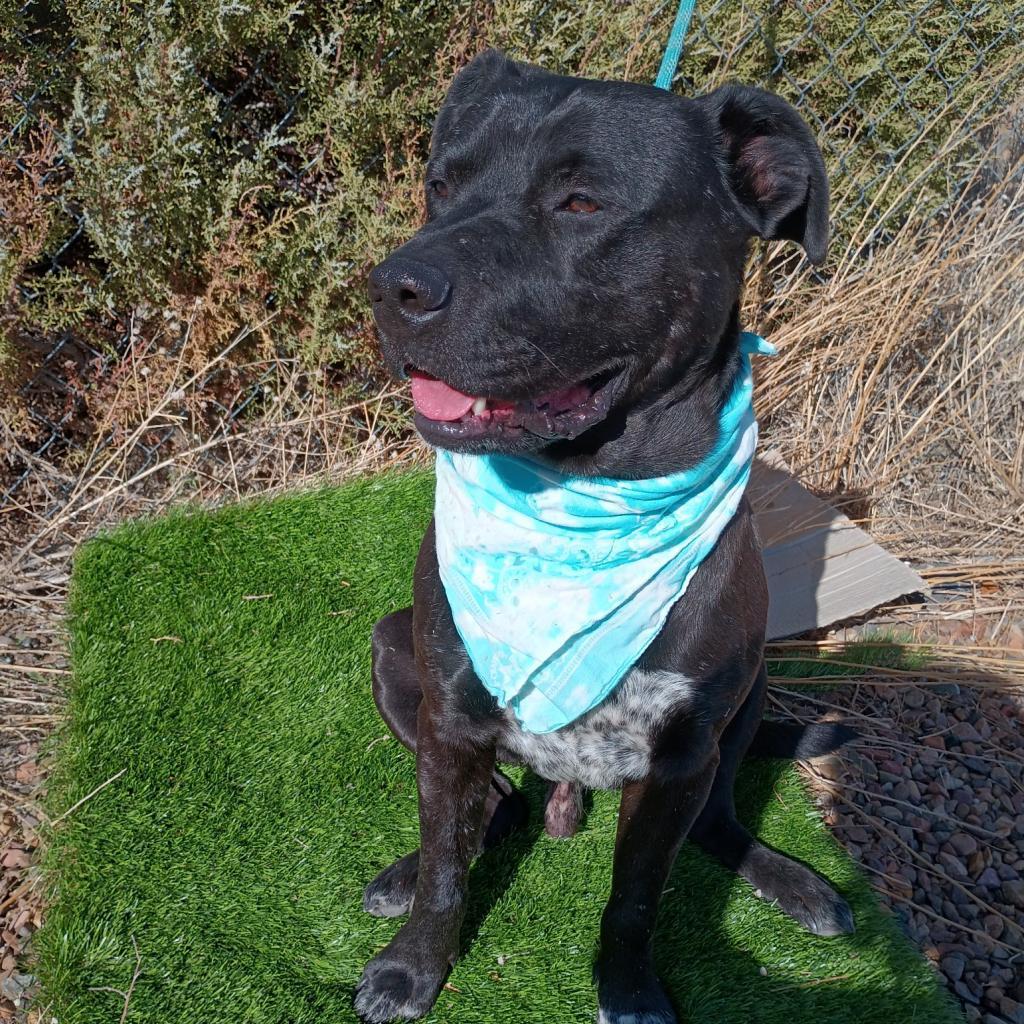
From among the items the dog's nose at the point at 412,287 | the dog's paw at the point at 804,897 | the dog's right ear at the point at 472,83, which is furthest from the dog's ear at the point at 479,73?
the dog's paw at the point at 804,897

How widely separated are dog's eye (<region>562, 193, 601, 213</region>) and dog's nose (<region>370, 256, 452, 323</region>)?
0.33 metres

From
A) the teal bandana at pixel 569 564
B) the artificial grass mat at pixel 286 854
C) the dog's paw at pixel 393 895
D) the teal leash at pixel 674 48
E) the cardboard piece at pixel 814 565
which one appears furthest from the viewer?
the cardboard piece at pixel 814 565

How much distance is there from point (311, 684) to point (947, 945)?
6.44 ft

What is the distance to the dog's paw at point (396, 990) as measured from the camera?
7.35 feet

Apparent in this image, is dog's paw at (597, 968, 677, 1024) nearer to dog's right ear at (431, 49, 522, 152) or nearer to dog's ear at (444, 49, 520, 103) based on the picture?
dog's right ear at (431, 49, 522, 152)

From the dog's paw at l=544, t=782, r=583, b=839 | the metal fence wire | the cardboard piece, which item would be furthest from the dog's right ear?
the cardboard piece

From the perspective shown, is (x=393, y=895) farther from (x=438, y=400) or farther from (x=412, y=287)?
(x=412, y=287)

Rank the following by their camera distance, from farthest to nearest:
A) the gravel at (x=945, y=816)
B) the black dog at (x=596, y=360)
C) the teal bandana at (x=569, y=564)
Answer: the gravel at (x=945, y=816), the teal bandana at (x=569, y=564), the black dog at (x=596, y=360)

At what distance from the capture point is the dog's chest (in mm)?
2053

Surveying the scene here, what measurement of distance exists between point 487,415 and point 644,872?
105 cm

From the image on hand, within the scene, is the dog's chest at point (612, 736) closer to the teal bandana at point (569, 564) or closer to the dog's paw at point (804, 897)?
the teal bandana at point (569, 564)

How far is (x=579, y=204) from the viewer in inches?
73.3

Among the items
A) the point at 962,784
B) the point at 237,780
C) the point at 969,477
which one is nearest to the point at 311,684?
the point at 237,780

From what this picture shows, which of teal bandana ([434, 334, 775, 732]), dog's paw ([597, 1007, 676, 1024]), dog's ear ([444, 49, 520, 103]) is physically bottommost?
dog's paw ([597, 1007, 676, 1024])
